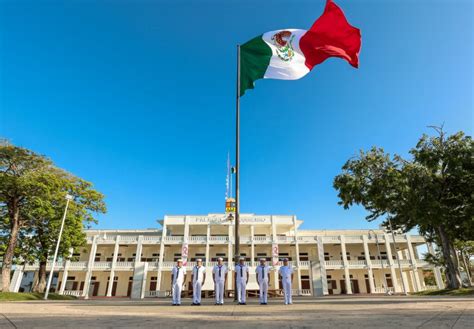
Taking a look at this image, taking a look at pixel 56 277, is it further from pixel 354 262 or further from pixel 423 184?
pixel 423 184

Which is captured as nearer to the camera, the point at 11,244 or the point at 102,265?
the point at 11,244

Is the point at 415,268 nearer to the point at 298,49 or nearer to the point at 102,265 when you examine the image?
the point at 298,49

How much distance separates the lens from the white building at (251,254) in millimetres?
34906

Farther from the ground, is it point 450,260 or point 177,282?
point 450,260

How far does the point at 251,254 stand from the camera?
117 feet

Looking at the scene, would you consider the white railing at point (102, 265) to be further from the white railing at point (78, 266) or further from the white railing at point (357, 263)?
the white railing at point (357, 263)

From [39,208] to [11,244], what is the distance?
3501 millimetres

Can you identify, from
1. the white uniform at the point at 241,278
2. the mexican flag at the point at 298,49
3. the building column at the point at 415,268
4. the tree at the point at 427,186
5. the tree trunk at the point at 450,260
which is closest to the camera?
the white uniform at the point at 241,278

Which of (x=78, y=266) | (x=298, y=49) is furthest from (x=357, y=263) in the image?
(x=78, y=266)

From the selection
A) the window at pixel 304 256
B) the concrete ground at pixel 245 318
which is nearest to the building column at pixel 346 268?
the window at pixel 304 256

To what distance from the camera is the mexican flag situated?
442 inches

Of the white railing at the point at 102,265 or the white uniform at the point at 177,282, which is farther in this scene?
the white railing at the point at 102,265

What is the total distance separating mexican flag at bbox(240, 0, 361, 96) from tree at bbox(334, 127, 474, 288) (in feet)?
30.7

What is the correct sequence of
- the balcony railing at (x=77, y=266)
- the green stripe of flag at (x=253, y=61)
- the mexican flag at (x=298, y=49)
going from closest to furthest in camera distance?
1. the mexican flag at (x=298, y=49)
2. the green stripe of flag at (x=253, y=61)
3. the balcony railing at (x=77, y=266)
